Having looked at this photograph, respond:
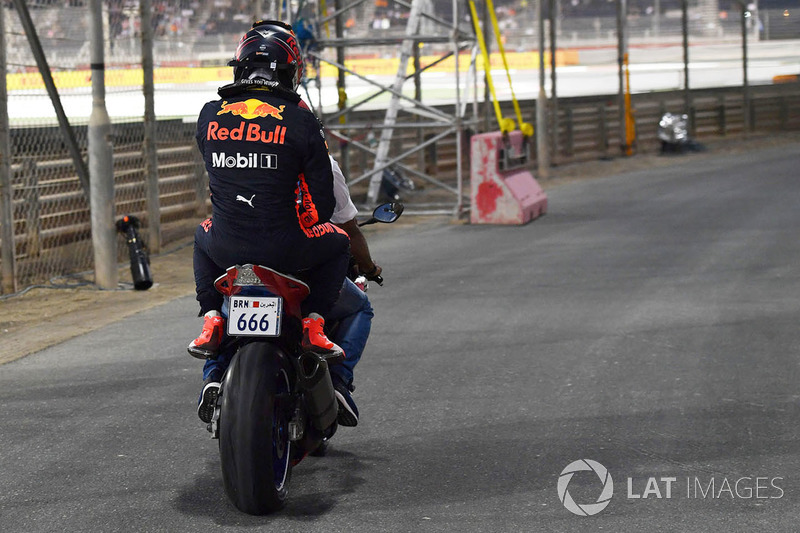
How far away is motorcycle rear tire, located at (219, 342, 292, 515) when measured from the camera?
4406 millimetres

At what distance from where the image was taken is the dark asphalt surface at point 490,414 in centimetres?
474

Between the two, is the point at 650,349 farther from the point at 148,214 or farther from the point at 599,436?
the point at 148,214

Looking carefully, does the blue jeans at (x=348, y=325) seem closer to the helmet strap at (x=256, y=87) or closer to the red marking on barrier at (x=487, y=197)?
the helmet strap at (x=256, y=87)

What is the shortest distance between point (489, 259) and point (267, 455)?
27.2 feet

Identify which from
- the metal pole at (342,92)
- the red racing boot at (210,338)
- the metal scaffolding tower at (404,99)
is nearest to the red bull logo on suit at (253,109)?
the red racing boot at (210,338)

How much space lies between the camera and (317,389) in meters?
4.73

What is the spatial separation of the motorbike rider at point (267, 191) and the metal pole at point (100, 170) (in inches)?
255

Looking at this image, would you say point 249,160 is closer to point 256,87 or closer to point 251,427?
point 256,87

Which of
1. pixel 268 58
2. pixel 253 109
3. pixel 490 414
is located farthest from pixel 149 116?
pixel 253 109

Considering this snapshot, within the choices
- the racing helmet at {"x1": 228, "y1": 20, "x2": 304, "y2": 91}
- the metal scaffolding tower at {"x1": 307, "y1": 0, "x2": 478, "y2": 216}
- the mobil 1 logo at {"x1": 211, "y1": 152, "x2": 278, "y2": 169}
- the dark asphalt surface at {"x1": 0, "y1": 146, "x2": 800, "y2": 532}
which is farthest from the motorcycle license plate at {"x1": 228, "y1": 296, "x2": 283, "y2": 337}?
the metal scaffolding tower at {"x1": 307, "y1": 0, "x2": 478, "y2": 216}

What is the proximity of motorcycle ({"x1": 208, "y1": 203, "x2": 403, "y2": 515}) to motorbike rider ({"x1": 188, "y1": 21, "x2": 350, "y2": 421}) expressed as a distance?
0.08 metres

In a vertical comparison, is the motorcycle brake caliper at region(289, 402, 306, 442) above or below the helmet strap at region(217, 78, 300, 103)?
below

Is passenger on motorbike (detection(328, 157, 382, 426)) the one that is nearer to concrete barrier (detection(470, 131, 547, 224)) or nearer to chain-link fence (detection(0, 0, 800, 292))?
chain-link fence (detection(0, 0, 800, 292))

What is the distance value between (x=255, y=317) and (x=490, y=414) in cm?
211
